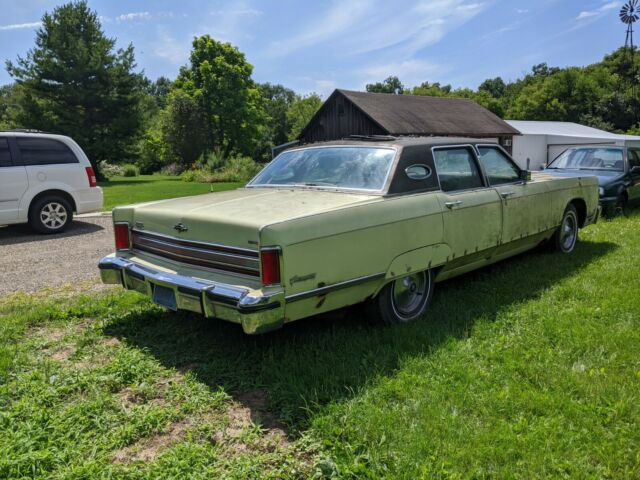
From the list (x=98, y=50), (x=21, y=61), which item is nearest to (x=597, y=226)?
(x=98, y=50)

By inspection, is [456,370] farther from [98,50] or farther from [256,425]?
[98,50]

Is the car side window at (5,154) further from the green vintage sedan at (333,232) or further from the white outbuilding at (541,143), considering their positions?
the white outbuilding at (541,143)

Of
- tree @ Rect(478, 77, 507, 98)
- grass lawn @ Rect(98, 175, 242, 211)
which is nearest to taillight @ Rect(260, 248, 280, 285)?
grass lawn @ Rect(98, 175, 242, 211)

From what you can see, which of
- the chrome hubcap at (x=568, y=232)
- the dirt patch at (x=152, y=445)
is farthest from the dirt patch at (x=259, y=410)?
the chrome hubcap at (x=568, y=232)

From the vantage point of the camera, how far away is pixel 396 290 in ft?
13.9

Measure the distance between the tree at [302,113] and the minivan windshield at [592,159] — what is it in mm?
57728

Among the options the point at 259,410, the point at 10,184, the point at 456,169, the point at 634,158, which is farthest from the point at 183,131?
the point at 259,410

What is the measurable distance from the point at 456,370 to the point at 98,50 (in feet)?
111

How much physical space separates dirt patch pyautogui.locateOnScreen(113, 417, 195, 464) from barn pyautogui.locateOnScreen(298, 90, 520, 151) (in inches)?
1050

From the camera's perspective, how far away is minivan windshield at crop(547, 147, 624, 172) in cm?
1026

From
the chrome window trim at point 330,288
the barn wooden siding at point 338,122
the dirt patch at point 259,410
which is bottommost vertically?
the dirt patch at point 259,410

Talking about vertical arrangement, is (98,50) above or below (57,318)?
above

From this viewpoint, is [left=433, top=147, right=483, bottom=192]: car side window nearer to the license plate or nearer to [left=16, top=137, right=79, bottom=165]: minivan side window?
the license plate

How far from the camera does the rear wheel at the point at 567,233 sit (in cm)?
660
